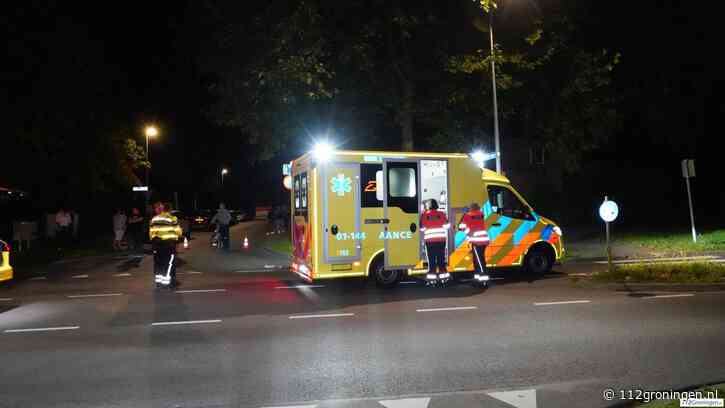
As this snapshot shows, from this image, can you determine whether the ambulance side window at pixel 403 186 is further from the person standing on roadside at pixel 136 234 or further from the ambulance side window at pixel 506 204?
the person standing on roadside at pixel 136 234

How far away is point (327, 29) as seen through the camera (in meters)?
21.4

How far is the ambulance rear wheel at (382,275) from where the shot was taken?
12.9 meters

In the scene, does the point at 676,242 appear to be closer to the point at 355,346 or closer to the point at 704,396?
the point at 355,346

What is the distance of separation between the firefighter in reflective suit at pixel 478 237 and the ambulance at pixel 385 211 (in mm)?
691

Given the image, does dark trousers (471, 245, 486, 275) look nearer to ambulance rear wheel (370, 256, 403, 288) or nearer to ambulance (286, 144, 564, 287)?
ambulance (286, 144, 564, 287)

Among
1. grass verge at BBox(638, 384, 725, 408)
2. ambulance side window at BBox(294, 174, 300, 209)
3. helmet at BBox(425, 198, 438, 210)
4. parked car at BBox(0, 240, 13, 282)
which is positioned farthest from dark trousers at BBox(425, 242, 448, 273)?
parked car at BBox(0, 240, 13, 282)

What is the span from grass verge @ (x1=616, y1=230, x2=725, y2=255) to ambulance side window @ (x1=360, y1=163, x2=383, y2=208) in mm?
10877

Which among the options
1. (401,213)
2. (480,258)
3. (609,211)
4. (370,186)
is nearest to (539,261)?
(609,211)

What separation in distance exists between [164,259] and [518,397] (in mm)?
9299

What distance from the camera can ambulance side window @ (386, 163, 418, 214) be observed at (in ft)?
41.8

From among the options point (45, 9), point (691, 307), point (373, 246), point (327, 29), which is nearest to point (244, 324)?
point (373, 246)

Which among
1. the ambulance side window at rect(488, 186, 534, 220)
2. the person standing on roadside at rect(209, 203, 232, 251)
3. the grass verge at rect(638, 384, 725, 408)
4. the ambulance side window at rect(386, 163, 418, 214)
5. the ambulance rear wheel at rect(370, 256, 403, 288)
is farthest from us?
the person standing on roadside at rect(209, 203, 232, 251)

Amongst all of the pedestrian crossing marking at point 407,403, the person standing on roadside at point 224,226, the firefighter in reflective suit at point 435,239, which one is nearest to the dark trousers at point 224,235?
the person standing on roadside at point 224,226

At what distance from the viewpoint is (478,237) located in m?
12.6
